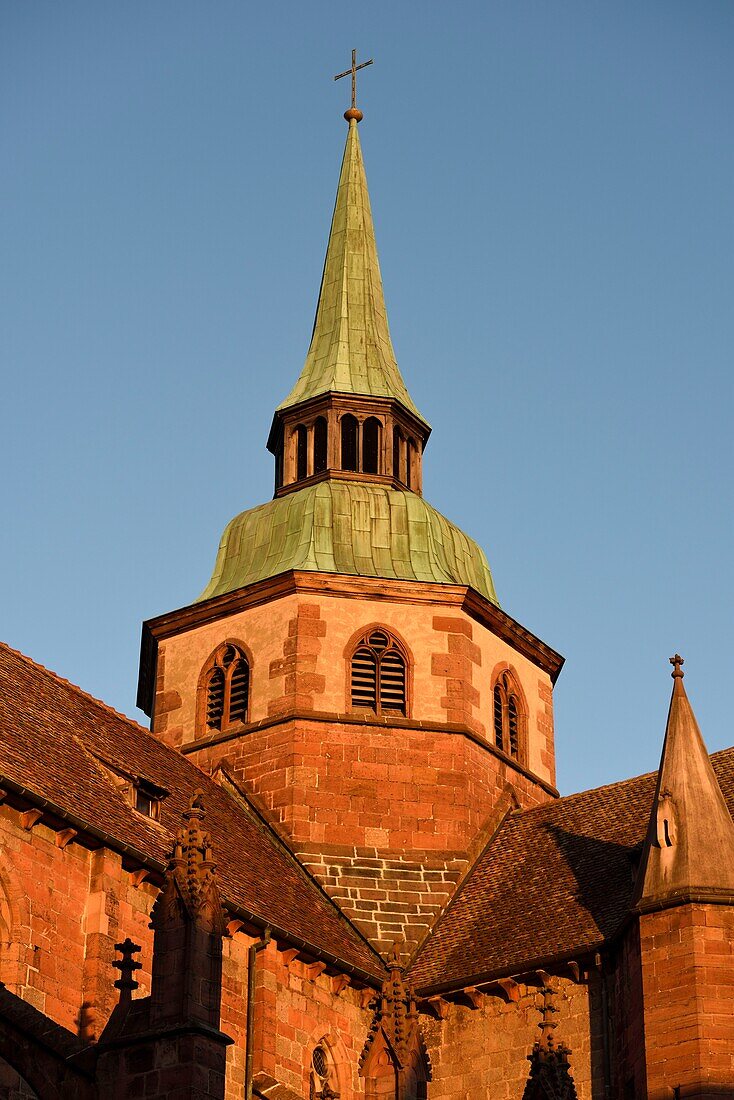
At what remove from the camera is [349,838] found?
33.8 metres

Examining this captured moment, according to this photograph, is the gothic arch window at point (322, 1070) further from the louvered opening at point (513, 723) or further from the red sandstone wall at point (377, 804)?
the louvered opening at point (513, 723)

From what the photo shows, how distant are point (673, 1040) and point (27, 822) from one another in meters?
8.37

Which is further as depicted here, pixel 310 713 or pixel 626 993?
pixel 310 713

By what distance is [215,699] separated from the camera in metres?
36.5

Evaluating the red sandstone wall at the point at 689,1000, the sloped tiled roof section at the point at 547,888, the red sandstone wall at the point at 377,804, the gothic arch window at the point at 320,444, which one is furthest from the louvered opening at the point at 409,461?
the red sandstone wall at the point at 689,1000

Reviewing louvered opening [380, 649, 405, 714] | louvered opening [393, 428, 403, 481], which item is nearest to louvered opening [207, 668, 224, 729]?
louvered opening [380, 649, 405, 714]

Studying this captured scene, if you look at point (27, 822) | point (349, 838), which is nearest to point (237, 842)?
point (349, 838)

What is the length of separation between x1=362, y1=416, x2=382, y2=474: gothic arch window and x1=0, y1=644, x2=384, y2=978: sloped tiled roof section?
7.63m

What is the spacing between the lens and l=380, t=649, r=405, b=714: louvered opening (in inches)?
1396

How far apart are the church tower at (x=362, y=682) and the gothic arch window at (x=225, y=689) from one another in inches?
1.5

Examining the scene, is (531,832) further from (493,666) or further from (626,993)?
(626,993)

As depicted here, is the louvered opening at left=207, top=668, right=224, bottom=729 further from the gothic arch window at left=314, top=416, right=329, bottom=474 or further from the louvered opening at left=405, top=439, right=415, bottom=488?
the louvered opening at left=405, top=439, right=415, bottom=488

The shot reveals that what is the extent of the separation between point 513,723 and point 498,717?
52 cm

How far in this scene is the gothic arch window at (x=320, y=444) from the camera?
1569 inches
